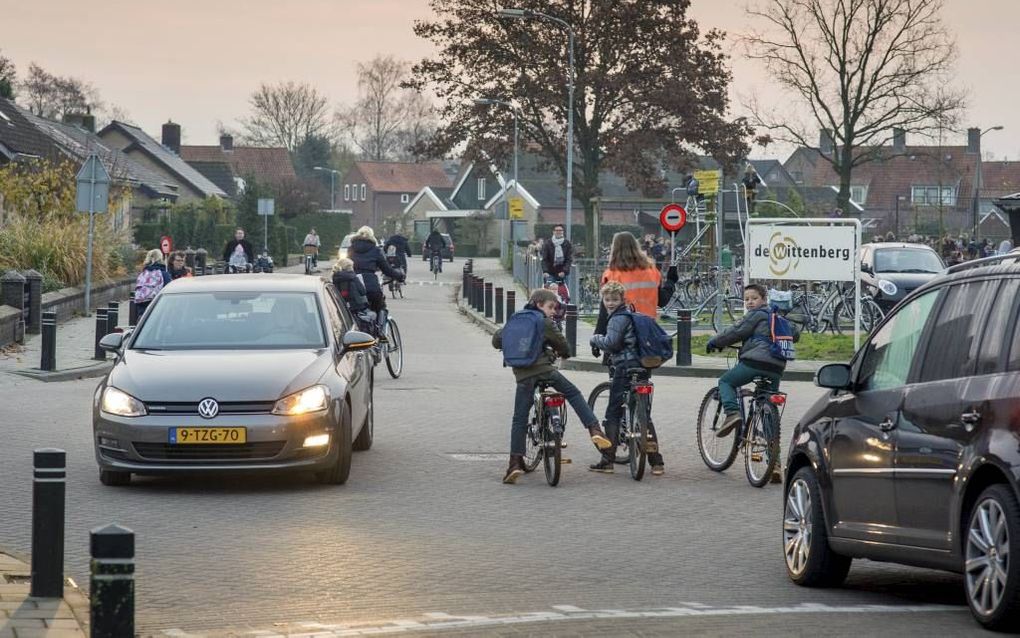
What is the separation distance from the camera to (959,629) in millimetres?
6785

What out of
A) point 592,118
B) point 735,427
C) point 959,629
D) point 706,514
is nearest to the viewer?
point 959,629

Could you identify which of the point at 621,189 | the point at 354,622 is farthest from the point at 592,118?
the point at 621,189

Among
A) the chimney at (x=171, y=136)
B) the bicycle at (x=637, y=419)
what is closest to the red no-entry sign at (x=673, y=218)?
the bicycle at (x=637, y=419)

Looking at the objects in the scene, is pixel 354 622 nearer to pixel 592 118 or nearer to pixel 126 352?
pixel 126 352

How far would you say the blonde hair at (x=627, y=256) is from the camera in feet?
48.9

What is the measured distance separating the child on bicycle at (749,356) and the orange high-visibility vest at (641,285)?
2.56 metres

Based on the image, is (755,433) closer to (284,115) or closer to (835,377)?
(835,377)

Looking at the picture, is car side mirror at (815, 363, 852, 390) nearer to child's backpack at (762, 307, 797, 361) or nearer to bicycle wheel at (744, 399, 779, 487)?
bicycle wheel at (744, 399, 779, 487)

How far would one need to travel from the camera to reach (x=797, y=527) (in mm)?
8289

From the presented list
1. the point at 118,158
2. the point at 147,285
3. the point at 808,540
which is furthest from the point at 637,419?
the point at 118,158

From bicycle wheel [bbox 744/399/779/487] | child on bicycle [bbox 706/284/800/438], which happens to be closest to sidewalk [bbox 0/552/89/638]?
bicycle wheel [bbox 744/399/779/487]

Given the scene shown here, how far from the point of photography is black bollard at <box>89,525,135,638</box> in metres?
5.47

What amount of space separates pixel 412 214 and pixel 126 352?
11743cm

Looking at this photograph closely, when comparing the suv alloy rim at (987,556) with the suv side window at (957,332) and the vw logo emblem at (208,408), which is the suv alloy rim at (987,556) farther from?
the vw logo emblem at (208,408)
